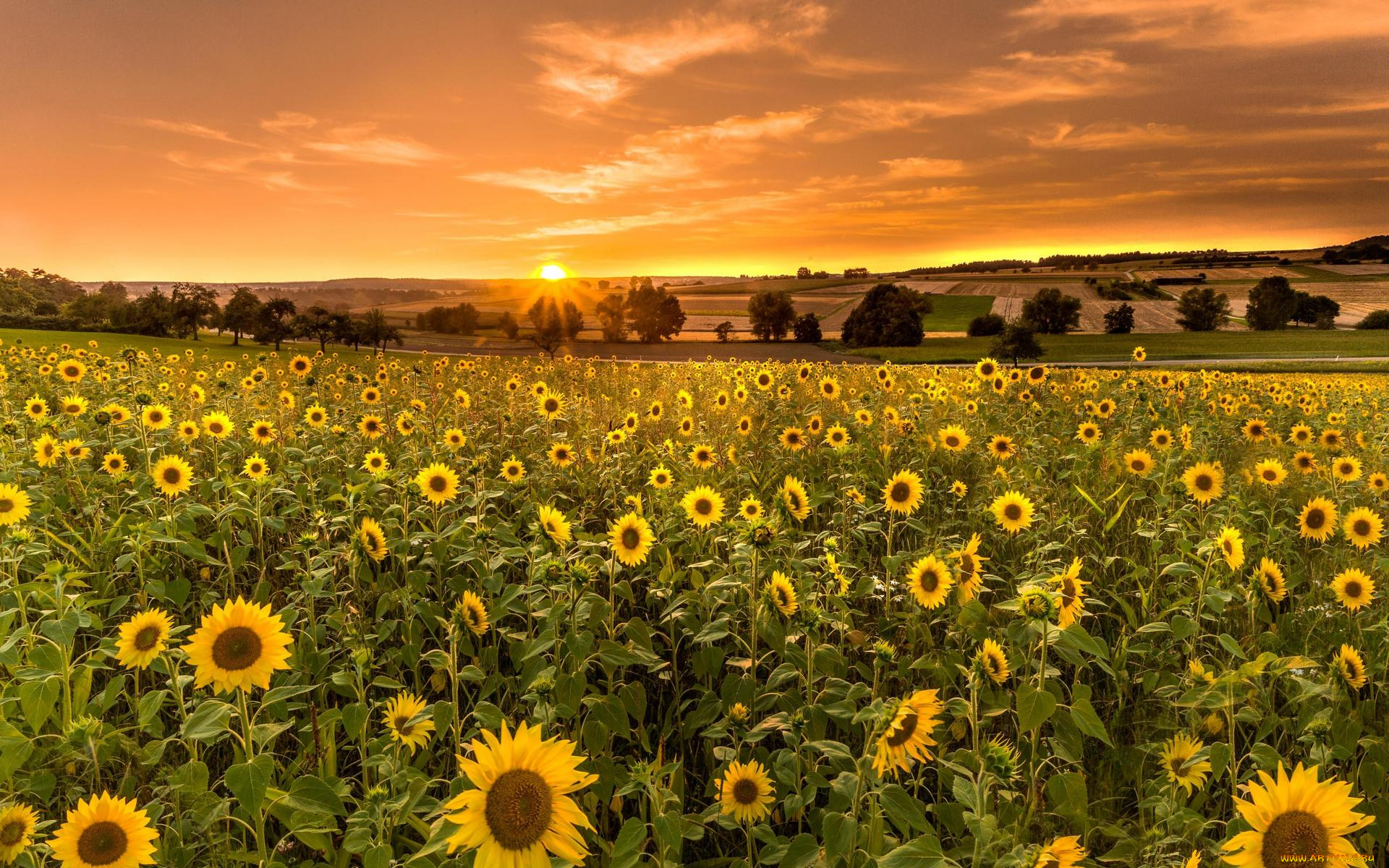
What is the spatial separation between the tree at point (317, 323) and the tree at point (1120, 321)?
2720 inches

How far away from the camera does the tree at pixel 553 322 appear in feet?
147

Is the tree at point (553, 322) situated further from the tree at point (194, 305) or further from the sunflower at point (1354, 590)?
the sunflower at point (1354, 590)

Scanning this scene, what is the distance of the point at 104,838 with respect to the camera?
5.75 feet

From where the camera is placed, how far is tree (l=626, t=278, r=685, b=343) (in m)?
72.8

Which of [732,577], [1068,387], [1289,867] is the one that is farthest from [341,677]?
[1068,387]

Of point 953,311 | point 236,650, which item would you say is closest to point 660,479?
point 236,650

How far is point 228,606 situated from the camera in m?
2.16

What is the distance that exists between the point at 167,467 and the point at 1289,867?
17.1 feet

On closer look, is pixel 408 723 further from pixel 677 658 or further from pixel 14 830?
pixel 677 658

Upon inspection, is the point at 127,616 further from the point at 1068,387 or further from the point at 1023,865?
the point at 1068,387

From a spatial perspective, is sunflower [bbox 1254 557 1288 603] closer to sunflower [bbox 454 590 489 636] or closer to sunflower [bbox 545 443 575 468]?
sunflower [bbox 454 590 489 636]

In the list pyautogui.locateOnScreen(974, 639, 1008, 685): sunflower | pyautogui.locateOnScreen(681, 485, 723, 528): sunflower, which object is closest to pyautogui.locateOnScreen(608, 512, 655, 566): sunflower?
pyautogui.locateOnScreen(681, 485, 723, 528): sunflower

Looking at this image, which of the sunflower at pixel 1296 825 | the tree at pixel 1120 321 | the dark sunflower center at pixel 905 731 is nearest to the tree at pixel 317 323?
the dark sunflower center at pixel 905 731

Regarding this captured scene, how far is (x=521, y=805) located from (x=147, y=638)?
1.79 m
